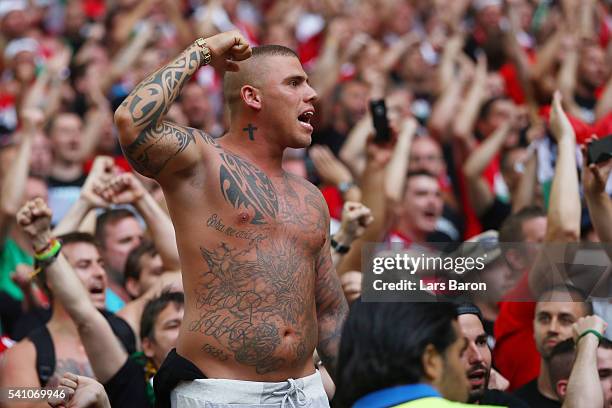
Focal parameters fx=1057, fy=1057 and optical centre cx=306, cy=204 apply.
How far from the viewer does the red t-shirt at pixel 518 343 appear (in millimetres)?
5516

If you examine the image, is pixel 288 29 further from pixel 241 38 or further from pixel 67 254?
pixel 241 38

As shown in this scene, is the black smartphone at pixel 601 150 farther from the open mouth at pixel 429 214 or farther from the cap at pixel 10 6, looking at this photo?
the cap at pixel 10 6

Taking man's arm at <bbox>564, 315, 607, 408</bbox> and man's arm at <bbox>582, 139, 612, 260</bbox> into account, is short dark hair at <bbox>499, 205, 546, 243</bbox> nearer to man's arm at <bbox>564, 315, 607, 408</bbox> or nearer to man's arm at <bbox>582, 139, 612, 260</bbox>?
man's arm at <bbox>582, 139, 612, 260</bbox>

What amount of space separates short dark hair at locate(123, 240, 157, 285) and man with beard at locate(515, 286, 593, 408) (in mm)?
2432

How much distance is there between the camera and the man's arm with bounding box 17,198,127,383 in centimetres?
509

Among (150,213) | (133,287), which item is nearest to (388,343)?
(150,213)

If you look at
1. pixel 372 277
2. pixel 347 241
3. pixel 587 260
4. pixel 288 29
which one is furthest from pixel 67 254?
pixel 288 29

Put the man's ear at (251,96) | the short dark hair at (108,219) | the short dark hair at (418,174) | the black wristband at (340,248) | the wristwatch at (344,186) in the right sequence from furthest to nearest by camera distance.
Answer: the short dark hair at (418,174) → the wristwatch at (344,186) → the short dark hair at (108,219) → the black wristband at (340,248) → the man's ear at (251,96)

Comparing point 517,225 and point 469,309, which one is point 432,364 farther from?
point 517,225

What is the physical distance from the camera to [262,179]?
4141 millimetres

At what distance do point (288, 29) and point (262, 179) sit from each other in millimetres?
8003

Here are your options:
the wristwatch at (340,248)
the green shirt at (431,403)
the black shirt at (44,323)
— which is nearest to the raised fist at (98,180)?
the black shirt at (44,323)

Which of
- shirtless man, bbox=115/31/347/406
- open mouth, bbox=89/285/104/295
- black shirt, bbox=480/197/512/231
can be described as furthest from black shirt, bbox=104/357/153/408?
black shirt, bbox=480/197/512/231

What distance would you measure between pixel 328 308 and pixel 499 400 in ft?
2.74
